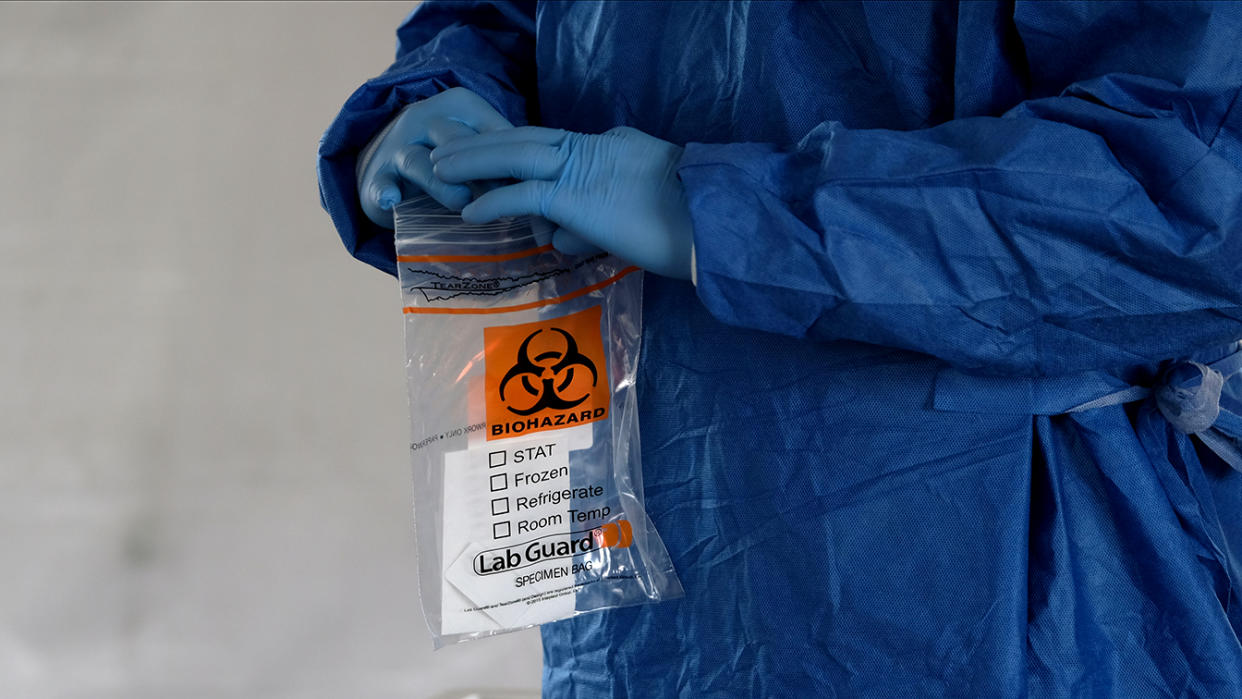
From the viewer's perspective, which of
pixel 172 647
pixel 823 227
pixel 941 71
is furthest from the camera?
pixel 172 647

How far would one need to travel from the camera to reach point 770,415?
663 mm

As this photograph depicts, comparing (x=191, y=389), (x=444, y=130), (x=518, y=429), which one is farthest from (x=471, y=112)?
(x=191, y=389)

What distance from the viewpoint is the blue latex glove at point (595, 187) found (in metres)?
0.58

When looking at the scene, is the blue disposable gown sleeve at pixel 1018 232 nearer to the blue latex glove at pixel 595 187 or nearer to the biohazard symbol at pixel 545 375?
the blue latex glove at pixel 595 187

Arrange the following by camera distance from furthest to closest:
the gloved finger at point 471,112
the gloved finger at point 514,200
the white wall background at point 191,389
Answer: the white wall background at point 191,389 → the gloved finger at point 471,112 → the gloved finger at point 514,200

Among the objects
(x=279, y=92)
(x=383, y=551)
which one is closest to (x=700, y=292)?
(x=383, y=551)

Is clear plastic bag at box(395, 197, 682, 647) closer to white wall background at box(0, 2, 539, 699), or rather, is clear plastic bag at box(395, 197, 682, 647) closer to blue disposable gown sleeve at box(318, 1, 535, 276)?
blue disposable gown sleeve at box(318, 1, 535, 276)

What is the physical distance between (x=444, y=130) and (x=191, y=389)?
976 millimetres

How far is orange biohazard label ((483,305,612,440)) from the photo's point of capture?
664 millimetres

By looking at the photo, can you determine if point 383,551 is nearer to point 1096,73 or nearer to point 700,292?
point 700,292

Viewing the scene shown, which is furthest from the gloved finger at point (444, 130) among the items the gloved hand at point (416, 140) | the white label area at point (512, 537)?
the white label area at point (512, 537)

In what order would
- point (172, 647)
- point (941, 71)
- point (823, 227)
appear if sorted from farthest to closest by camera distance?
1. point (172, 647)
2. point (941, 71)
3. point (823, 227)

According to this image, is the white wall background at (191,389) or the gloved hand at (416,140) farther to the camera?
the white wall background at (191,389)

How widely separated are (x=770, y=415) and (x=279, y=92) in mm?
1210
